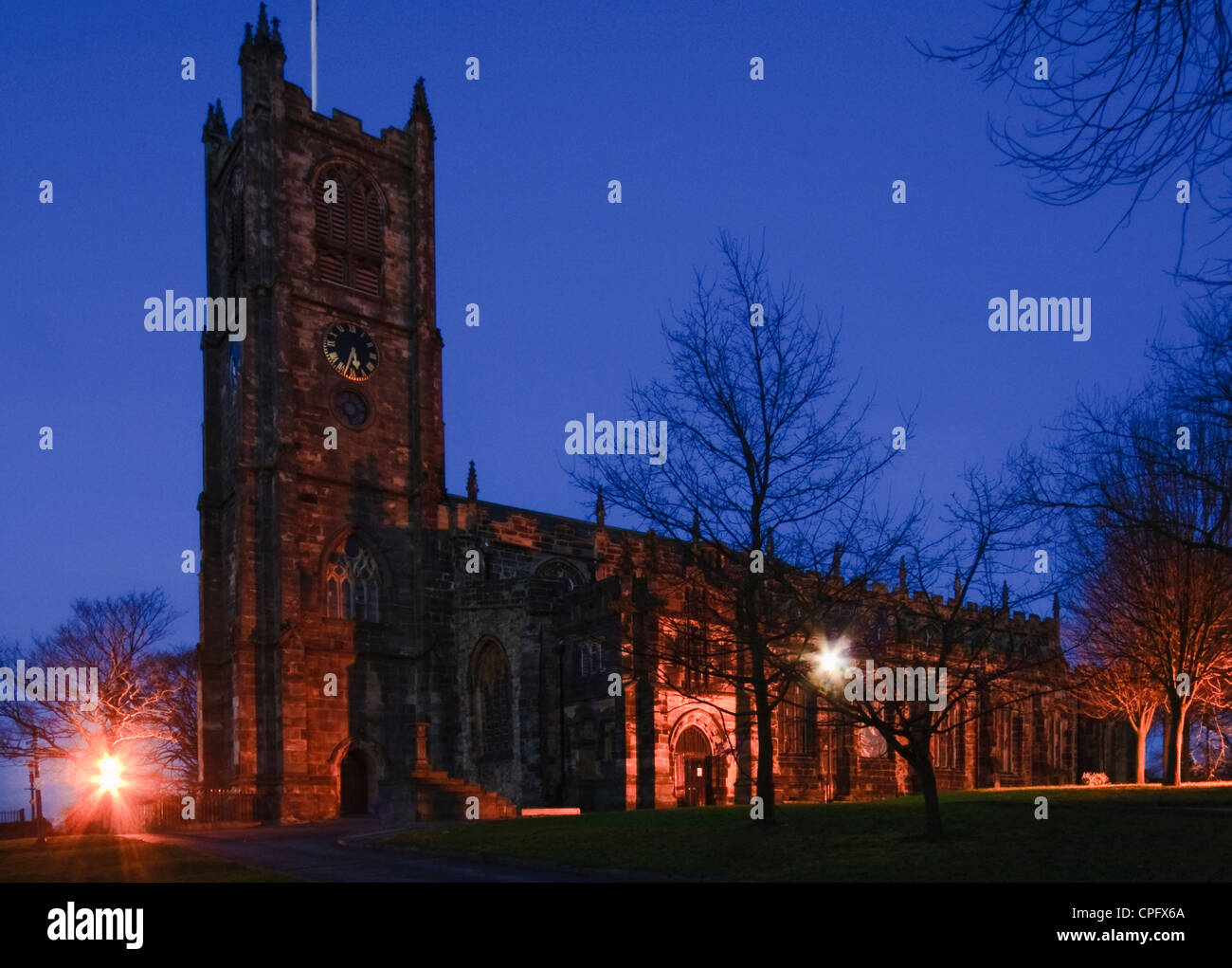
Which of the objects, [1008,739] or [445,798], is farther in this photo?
[1008,739]

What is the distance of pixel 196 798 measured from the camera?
34406 mm

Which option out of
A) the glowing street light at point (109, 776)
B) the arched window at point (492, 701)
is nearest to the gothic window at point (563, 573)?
the arched window at point (492, 701)

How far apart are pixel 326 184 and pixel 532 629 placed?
21.1 metres

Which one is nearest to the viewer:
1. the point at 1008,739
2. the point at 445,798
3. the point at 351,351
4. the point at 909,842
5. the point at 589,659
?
the point at 909,842

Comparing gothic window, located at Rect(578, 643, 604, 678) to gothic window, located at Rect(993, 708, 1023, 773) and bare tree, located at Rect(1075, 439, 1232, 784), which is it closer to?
bare tree, located at Rect(1075, 439, 1232, 784)

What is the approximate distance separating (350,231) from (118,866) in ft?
108

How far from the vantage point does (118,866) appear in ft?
58.0

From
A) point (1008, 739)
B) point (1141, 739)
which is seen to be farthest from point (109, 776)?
point (1008, 739)

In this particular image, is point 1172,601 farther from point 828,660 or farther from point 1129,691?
point 828,660

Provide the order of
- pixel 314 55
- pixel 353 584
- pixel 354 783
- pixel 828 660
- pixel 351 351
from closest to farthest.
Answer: pixel 828 660
pixel 354 783
pixel 353 584
pixel 351 351
pixel 314 55

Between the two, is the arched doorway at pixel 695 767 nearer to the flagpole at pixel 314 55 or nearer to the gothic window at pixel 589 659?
the gothic window at pixel 589 659

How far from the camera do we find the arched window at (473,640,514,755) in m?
38.8
